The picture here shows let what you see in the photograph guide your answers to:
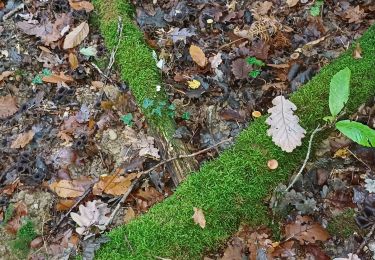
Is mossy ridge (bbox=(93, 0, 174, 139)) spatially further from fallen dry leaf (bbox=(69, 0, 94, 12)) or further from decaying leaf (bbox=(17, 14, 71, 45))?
decaying leaf (bbox=(17, 14, 71, 45))

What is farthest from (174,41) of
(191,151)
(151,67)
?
(191,151)

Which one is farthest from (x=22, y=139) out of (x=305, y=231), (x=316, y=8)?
(x=316, y=8)

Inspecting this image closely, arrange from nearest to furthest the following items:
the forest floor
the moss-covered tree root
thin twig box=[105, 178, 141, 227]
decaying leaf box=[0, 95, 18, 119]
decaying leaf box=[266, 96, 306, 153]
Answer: the forest floor, decaying leaf box=[266, 96, 306, 153], thin twig box=[105, 178, 141, 227], the moss-covered tree root, decaying leaf box=[0, 95, 18, 119]

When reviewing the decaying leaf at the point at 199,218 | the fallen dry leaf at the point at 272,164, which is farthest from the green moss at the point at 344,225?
the decaying leaf at the point at 199,218

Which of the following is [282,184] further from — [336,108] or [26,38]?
[26,38]

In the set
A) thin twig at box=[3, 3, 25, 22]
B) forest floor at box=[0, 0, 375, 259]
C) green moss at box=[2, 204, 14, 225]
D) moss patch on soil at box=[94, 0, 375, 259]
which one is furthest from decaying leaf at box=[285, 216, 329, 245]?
thin twig at box=[3, 3, 25, 22]

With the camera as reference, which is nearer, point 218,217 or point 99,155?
point 218,217

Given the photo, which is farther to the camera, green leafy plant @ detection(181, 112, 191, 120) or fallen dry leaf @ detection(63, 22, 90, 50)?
fallen dry leaf @ detection(63, 22, 90, 50)
